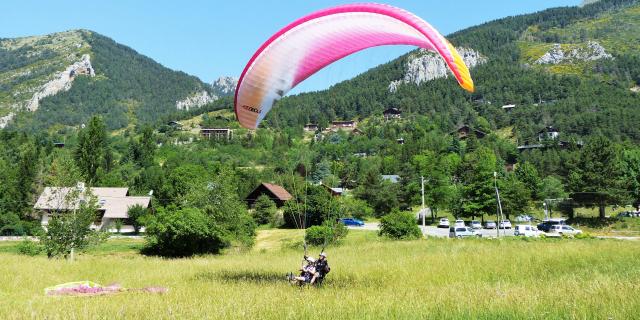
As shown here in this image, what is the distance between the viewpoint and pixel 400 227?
33.6 m

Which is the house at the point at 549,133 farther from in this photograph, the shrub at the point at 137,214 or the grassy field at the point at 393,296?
the grassy field at the point at 393,296

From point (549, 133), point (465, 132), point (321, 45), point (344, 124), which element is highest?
point (344, 124)

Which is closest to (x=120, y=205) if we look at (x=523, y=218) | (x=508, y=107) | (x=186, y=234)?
(x=186, y=234)

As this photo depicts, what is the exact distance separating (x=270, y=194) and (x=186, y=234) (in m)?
33.9

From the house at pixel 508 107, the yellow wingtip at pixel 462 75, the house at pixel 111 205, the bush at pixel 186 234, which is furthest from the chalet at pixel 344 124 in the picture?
the yellow wingtip at pixel 462 75

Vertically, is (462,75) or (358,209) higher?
(462,75)

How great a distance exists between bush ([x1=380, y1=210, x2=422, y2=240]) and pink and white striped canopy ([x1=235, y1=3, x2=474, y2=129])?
24874mm

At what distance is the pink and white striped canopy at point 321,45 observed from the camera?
26.1 feet

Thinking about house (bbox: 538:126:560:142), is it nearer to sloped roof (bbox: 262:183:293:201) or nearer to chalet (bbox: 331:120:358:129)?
chalet (bbox: 331:120:358:129)

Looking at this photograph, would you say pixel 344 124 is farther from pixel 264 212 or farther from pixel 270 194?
pixel 264 212

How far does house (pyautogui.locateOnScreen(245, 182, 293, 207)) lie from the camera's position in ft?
214

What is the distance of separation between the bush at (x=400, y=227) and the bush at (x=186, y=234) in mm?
11401

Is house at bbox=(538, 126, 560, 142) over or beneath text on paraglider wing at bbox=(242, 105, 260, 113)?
over

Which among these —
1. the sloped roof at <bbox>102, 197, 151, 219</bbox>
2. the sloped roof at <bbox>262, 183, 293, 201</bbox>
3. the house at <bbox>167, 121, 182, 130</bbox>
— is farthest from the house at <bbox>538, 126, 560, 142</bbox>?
the house at <bbox>167, 121, 182, 130</bbox>
